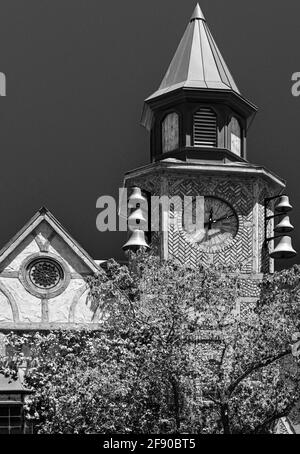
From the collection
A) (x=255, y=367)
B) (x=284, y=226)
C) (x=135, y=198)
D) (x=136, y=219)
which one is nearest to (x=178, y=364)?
(x=255, y=367)

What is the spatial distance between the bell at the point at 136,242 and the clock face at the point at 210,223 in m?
3.18

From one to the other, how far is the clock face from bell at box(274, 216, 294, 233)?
1.72 meters

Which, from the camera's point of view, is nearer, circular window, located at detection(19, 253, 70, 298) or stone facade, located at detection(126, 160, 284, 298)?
circular window, located at detection(19, 253, 70, 298)

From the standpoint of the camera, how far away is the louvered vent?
51438 millimetres

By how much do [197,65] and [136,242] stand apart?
9.16 meters

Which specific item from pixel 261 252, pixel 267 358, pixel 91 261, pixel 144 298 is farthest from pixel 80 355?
pixel 261 252

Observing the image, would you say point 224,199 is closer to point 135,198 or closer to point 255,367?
point 135,198

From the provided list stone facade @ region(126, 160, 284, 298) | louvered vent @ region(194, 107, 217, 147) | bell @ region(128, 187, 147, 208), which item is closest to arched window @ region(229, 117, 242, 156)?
louvered vent @ region(194, 107, 217, 147)

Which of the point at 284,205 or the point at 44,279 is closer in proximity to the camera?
the point at 44,279

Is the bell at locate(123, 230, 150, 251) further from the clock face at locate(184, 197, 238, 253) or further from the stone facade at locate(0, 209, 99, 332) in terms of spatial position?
the clock face at locate(184, 197, 238, 253)

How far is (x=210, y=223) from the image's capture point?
165 feet

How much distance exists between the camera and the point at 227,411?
37.5 meters

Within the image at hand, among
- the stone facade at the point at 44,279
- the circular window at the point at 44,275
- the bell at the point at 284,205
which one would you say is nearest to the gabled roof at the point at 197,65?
the bell at the point at 284,205

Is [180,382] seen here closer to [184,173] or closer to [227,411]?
[227,411]
